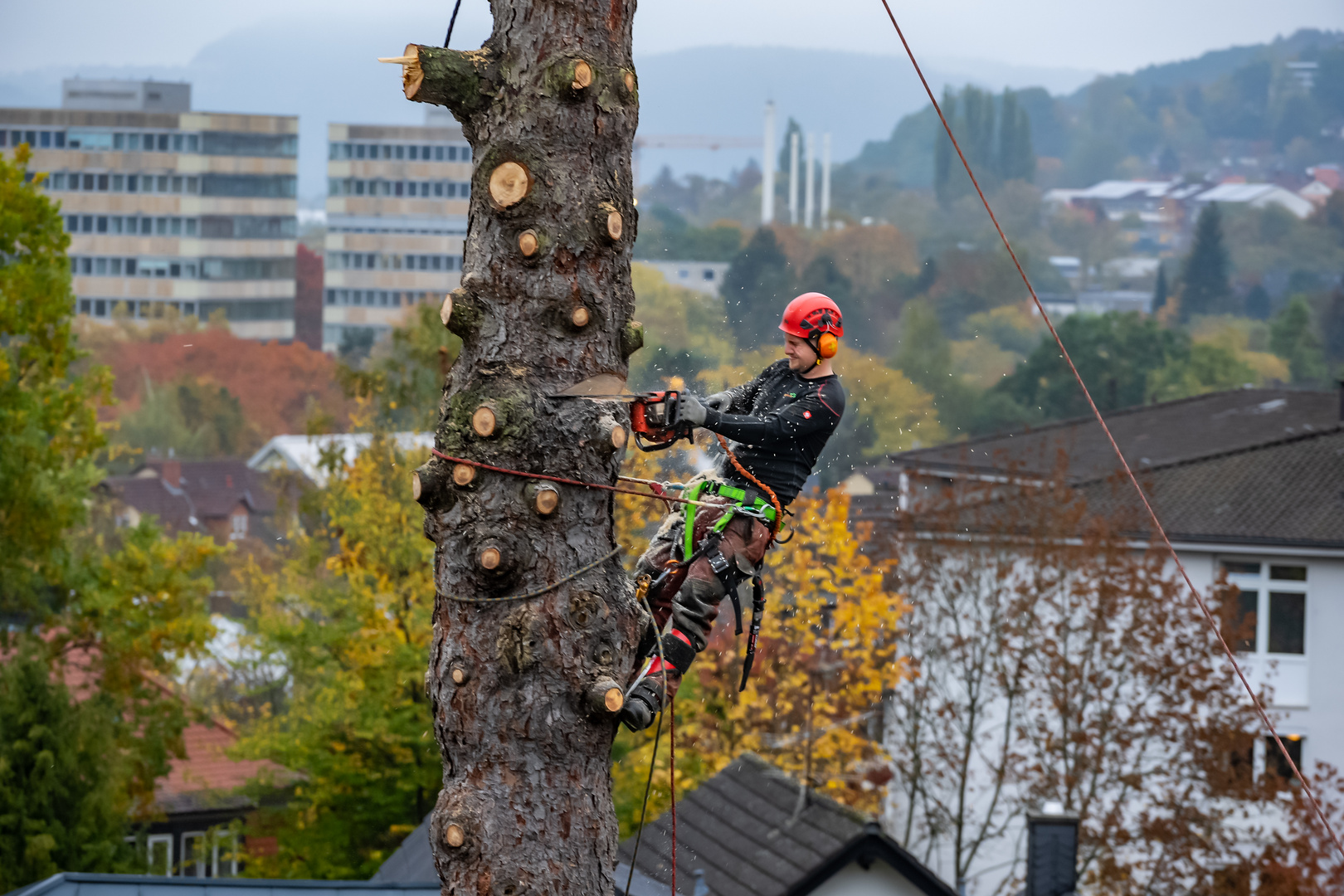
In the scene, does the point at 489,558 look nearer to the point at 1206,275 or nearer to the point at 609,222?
the point at 609,222

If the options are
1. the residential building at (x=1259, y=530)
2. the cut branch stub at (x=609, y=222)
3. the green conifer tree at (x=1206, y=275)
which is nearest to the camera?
the cut branch stub at (x=609, y=222)

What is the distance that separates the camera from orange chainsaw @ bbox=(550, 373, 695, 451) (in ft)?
15.5

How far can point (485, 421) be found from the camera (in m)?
4.55

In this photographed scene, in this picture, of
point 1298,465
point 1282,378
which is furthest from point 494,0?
point 1282,378

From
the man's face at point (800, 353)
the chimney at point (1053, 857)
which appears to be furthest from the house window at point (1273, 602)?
the man's face at point (800, 353)

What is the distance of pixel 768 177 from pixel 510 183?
116 m

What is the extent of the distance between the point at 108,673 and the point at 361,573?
4568 mm

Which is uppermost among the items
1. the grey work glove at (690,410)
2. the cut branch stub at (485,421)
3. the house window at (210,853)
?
the grey work glove at (690,410)

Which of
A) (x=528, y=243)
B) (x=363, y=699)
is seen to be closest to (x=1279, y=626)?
(x=363, y=699)

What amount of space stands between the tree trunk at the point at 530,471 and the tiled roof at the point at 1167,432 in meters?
24.4

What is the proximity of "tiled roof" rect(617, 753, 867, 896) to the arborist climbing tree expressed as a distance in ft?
30.0

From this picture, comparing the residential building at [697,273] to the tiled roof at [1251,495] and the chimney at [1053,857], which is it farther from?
the chimney at [1053,857]

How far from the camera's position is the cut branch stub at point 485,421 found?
4.54 metres

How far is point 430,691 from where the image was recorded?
465 centimetres
